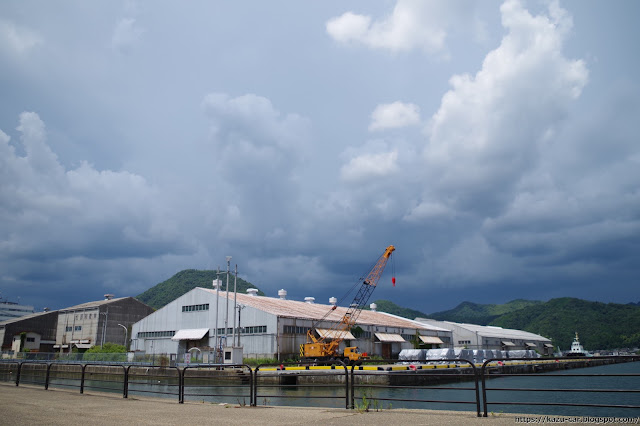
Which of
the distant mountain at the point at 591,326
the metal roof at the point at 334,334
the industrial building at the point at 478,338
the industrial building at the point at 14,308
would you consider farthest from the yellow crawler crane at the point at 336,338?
the industrial building at the point at 14,308

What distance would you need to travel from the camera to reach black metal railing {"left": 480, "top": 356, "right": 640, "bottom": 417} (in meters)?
9.00

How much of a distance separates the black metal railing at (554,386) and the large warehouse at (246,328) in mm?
15914

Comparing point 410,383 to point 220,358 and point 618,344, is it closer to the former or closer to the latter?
point 220,358

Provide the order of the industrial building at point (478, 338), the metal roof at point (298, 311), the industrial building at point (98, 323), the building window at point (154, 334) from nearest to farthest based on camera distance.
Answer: the metal roof at point (298, 311) < the building window at point (154, 334) < the industrial building at point (98, 323) < the industrial building at point (478, 338)

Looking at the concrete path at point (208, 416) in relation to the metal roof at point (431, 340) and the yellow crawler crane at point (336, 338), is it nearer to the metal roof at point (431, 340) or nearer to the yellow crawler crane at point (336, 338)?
the yellow crawler crane at point (336, 338)

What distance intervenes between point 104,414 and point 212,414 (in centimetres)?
254

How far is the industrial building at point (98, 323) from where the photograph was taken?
277 feet

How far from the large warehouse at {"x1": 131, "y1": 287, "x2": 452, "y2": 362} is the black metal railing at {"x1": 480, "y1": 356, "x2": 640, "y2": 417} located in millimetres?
15914

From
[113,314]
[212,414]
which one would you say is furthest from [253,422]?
[113,314]

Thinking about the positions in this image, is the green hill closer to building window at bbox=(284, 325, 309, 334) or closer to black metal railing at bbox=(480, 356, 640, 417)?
black metal railing at bbox=(480, 356, 640, 417)

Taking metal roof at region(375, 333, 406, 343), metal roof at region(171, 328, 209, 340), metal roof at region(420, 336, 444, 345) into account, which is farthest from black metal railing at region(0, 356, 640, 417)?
metal roof at region(420, 336, 444, 345)

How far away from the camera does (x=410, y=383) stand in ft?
136

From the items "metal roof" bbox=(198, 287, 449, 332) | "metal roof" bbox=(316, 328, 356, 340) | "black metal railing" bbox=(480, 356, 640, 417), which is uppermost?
"metal roof" bbox=(198, 287, 449, 332)

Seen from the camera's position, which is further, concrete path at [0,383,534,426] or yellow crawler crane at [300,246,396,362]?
yellow crawler crane at [300,246,396,362]
